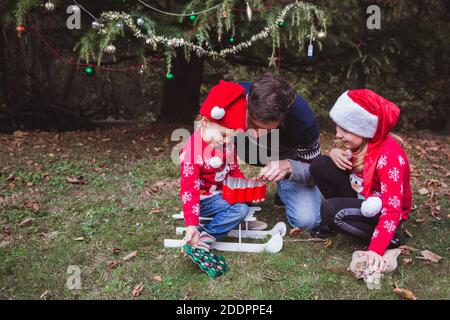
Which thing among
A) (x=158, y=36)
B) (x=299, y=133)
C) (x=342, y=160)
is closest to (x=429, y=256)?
(x=342, y=160)

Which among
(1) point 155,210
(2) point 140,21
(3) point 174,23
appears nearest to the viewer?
(1) point 155,210

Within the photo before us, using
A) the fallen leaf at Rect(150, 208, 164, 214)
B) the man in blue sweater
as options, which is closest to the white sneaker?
the man in blue sweater

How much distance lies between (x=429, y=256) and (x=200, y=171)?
1.49 m

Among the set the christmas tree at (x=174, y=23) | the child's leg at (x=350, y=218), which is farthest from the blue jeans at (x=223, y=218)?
the christmas tree at (x=174, y=23)

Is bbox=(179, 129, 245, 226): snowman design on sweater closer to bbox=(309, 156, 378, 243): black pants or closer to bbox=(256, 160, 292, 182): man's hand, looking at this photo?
bbox=(256, 160, 292, 182): man's hand

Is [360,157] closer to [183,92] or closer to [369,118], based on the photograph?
[369,118]

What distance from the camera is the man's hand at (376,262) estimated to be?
253 centimetres

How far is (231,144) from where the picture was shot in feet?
9.92

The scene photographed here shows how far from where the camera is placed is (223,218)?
300 centimetres

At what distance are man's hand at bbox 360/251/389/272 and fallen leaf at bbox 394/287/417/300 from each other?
13cm

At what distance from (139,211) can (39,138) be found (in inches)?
109

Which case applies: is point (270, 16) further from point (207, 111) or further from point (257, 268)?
point (257, 268)

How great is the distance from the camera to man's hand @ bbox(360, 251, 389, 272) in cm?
253
